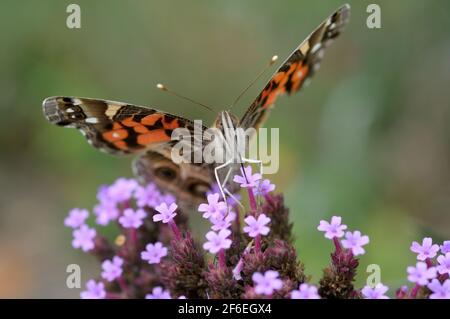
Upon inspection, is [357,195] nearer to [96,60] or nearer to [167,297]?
[167,297]

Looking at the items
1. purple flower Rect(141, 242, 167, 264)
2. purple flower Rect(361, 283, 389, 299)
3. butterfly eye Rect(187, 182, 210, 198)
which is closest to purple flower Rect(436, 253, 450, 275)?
purple flower Rect(361, 283, 389, 299)

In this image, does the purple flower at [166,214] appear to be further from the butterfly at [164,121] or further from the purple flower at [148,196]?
the purple flower at [148,196]

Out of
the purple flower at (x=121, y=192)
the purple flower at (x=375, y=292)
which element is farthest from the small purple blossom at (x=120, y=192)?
the purple flower at (x=375, y=292)

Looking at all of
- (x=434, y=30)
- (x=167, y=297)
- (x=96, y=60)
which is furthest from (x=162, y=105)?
(x=167, y=297)

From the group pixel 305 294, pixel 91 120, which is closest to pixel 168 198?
pixel 91 120

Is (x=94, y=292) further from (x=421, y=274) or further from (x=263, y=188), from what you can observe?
(x=421, y=274)

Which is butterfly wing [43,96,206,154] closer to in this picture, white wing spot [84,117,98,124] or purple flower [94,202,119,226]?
white wing spot [84,117,98,124]
